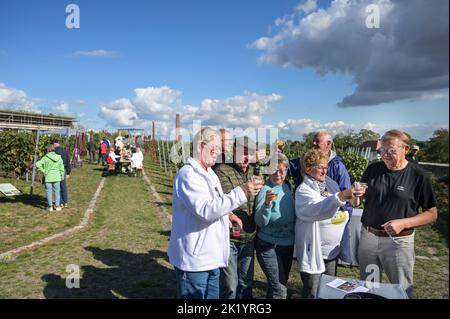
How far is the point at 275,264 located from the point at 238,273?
1.42 ft

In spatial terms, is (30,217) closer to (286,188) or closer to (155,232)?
(155,232)

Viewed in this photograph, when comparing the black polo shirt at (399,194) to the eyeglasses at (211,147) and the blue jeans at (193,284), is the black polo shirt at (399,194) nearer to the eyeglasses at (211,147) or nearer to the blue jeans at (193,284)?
the eyeglasses at (211,147)

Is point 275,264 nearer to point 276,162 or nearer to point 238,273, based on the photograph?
point 238,273

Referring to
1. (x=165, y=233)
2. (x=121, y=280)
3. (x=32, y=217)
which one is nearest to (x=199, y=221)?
(x=121, y=280)

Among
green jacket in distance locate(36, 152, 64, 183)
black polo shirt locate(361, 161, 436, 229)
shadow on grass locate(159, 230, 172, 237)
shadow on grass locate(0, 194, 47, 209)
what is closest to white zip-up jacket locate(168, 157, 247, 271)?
black polo shirt locate(361, 161, 436, 229)

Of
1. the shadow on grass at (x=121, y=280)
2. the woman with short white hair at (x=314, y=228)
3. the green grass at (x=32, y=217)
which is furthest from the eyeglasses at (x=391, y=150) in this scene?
the green grass at (x=32, y=217)

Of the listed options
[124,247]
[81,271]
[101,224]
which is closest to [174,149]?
[101,224]

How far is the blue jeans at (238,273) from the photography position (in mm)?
3285

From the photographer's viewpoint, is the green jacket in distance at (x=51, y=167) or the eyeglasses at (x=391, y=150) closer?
the eyeglasses at (x=391, y=150)

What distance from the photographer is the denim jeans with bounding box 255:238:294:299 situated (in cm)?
325

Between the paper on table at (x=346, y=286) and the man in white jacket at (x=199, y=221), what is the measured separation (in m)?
0.88

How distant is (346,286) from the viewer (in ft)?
7.97
